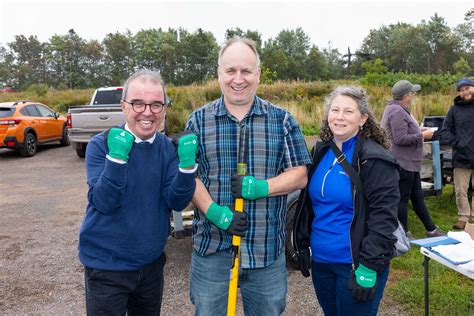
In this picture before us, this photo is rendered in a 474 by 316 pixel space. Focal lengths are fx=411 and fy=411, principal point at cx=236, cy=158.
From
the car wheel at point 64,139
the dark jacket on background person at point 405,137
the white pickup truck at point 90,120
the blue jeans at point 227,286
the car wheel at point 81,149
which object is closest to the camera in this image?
the blue jeans at point 227,286

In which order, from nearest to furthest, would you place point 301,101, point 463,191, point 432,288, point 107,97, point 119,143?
point 119,143 → point 432,288 → point 463,191 → point 107,97 → point 301,101

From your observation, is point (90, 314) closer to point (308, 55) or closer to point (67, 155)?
point (67, 155)

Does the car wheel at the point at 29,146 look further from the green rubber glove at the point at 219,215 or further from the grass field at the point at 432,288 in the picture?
the green rubber glove at the point at 219,215

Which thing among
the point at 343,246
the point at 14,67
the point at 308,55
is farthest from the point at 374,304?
the point at 14,67

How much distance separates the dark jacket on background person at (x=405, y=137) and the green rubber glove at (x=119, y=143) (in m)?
3.80

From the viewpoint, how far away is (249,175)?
90.5 inches

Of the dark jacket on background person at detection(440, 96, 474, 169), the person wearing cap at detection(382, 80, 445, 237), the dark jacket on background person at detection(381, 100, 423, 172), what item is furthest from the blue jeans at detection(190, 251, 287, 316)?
the dark jacket on background person at detection(440, 96, 474, 169)

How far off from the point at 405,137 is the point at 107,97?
10.4m

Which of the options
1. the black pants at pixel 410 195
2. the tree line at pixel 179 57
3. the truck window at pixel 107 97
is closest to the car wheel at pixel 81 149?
the truck window at pixel 107 97

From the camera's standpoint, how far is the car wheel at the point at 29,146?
40.3 ft

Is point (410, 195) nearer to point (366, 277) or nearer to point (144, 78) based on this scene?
point (366, 277)

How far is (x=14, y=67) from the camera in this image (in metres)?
70.2

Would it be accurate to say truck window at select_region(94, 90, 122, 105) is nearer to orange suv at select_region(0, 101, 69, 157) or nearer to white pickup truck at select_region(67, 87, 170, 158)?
orange suv at select_region(0, 101, 69, 157)

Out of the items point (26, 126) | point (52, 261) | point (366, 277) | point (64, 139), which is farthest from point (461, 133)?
point (64, 139)
